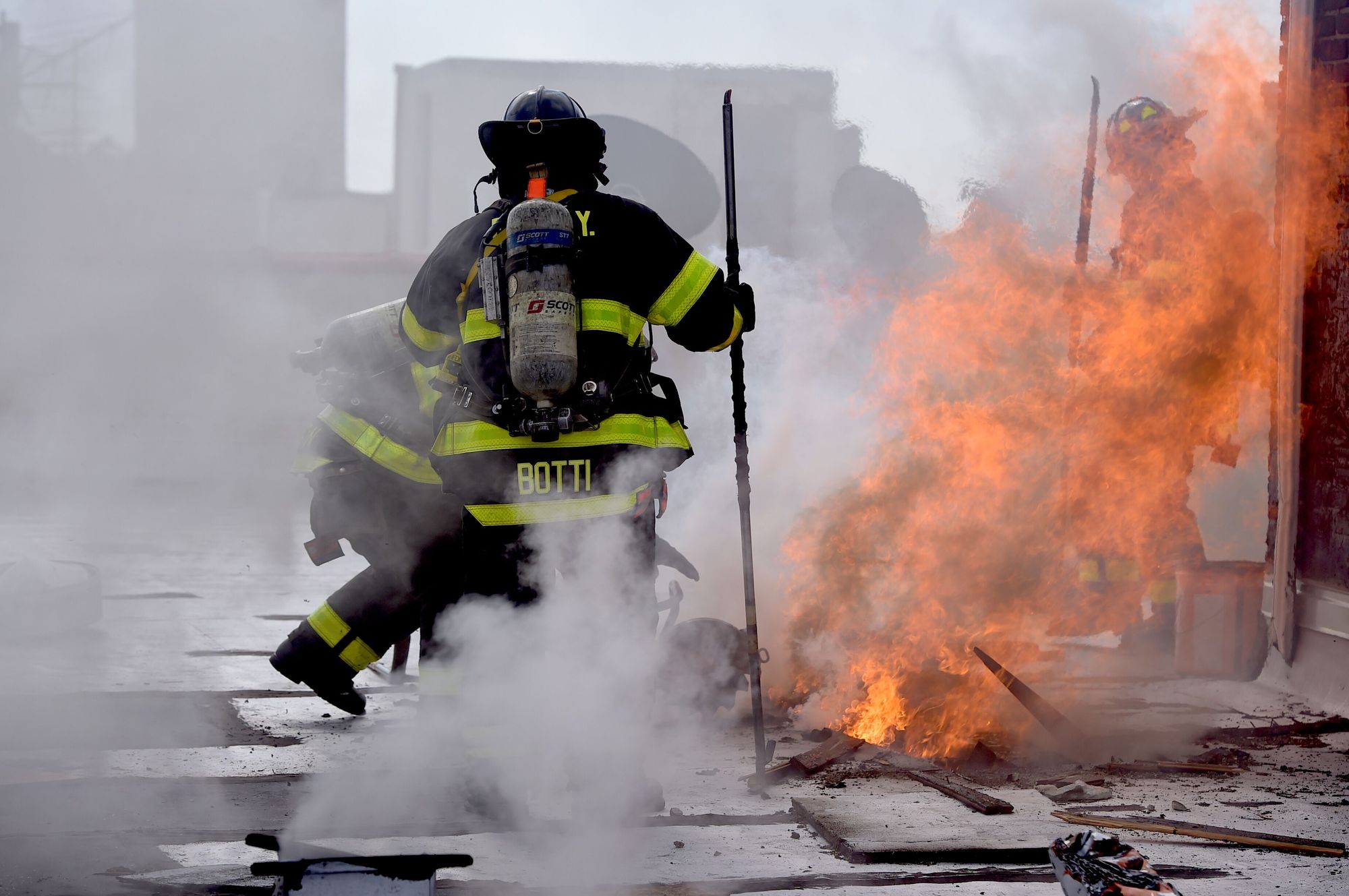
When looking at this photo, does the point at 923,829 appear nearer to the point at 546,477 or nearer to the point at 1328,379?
the point at 546,477

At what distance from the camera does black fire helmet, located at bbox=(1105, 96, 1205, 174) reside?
6453 mm

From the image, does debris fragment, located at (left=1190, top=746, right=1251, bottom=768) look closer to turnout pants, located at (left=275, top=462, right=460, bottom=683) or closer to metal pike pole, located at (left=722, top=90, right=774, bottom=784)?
metal pike pole, located at (left=722, top=90, right=774, bottom=784)

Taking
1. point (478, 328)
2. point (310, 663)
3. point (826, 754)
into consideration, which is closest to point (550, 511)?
point (478, 328)

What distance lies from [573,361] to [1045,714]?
2220 mm

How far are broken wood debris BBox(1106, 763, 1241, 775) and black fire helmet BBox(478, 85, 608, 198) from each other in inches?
98.4

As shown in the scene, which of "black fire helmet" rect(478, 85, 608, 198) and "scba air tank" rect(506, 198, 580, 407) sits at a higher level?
"black fire helmet" rect(478, 85, 608, 198)

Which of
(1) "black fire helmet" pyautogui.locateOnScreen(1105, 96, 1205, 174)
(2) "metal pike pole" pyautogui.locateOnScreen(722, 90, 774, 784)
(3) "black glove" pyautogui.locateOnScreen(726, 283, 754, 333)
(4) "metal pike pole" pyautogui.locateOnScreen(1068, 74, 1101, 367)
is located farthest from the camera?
(1) "black fire helmet" pyautogui.locateOnScreen(1105, 96, 1205, 174)

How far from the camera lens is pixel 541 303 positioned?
135 inches

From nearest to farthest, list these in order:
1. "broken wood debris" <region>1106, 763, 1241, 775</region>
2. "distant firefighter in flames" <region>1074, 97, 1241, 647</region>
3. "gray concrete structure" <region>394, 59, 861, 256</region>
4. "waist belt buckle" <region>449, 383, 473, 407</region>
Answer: "waist belt buckle" <region>449, 383, 473, 407</region>
"broken wood debris" <region>1106, 763, 1241, 775</region>
"distant firefighter in flames" <region>1074, 97, 1241, 647</region>
"gray concrete structure" <region>394, 59, 861, 256</region>

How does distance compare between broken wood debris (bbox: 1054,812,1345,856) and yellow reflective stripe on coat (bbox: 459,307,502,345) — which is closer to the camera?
broken wood debris (bbox: 1054,812,1345,856)

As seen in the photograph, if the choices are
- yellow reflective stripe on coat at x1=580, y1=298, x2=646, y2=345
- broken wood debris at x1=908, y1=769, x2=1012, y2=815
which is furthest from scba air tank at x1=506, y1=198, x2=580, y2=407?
broken wood debris at x1=908, y1=769, x2=1012, y2=815

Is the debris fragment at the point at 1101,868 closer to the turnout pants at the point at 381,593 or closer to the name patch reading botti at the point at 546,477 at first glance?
the name patch reading botti at the point at 546,477

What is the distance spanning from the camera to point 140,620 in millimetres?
7355

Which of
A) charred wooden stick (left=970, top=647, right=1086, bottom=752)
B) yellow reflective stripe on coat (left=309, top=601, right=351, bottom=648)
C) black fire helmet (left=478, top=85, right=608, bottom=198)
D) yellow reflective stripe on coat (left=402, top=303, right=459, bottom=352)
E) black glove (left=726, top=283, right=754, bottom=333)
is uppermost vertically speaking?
black fire helmet (left=478, top=85, right=608, bottom=198)
